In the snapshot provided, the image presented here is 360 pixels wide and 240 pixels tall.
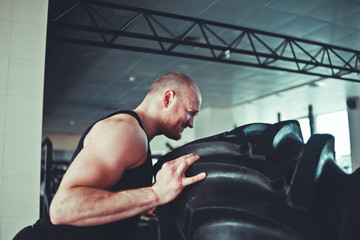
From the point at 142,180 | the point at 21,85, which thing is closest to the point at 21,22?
the point at 21,85

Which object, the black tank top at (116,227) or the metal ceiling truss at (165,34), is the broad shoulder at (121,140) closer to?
the black tank top at (116,227)

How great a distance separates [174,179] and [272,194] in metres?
0.28

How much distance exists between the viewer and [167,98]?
4.50ft

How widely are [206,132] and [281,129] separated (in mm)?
10899

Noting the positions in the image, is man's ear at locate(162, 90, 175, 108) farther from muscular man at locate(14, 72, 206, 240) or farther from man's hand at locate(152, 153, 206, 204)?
man's hand at locate(152, 153, 206, 204)

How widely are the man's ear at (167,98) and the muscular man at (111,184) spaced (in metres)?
0.20

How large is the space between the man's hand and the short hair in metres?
0.48

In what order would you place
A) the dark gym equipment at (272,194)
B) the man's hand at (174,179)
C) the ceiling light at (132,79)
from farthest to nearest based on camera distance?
the ceiling light at (132,79) → the man's hand at (174,179) → the dark gym equipment at (272,194)

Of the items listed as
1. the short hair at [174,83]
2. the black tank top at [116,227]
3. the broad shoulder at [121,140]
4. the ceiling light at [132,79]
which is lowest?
the black tank top at [116,227]

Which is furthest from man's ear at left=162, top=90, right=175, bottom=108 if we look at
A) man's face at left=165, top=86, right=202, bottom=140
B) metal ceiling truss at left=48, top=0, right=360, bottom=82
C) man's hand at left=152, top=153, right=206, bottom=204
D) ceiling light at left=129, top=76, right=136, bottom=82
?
ceiling light at left=129, top=76, right=136, bottom=82

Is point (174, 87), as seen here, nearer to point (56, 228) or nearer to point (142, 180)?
point (142, 180)

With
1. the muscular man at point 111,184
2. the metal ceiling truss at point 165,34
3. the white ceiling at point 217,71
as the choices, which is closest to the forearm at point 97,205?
the muscular man at point 111,184

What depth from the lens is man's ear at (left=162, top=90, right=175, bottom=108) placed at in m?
1.37

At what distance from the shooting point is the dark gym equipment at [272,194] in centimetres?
72
